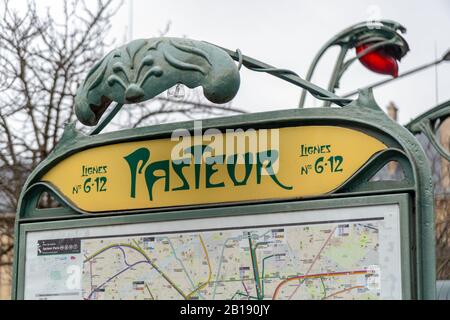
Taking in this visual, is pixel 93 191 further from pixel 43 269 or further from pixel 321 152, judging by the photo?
pixel 321 152

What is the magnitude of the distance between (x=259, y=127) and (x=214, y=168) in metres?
0.45

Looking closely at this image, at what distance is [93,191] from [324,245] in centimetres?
213

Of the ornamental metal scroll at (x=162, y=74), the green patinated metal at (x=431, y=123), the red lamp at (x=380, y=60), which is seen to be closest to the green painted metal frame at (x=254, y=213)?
the ornamental metal scroll at (x=162, y=74)

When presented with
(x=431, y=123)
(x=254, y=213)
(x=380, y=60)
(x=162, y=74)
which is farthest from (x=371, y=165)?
(x=380, y=60)

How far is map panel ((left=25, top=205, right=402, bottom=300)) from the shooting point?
20.6 ft

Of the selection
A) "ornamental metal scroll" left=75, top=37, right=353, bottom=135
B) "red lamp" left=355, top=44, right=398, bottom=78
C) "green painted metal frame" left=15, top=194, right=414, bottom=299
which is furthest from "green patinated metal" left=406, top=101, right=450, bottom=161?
"green painted metal frame" left=15, top=194, right=414, bottom=299

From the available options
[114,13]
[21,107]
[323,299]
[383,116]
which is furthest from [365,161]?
[114,13]

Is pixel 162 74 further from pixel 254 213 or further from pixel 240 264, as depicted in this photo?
pixel 240 264

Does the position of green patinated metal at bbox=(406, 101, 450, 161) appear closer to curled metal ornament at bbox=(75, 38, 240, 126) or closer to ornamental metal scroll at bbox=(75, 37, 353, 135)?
ornamental metal scroll at bbox=(75, 37, 353, 135)

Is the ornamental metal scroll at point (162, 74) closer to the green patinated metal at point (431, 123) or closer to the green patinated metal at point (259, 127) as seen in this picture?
the green patinated metal at point (259, 127)

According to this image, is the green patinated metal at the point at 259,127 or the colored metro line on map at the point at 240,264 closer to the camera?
the green patinated metal at the point at 259,127

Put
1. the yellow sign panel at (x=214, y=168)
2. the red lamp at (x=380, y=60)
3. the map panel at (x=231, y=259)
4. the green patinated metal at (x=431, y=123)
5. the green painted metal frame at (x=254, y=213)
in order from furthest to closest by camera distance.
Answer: the red lamp at (x=380, y=60) < the green patinated metal at (x=431, y=123) < the yellow sign panel at (x=214, y=168) < the map panel at (x=231, y=259) < the green painted metal frame at (x=254, y=213)

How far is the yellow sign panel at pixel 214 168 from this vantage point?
655 centimetres

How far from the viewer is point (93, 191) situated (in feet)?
25.4
